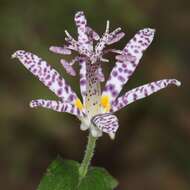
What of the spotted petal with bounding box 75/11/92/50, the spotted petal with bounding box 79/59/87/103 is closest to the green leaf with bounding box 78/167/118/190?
the spotted petal with bounding box 79/59/87/103

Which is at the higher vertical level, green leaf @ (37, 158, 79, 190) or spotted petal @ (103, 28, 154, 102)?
spotted petal @ (103, 28, 154, 102)

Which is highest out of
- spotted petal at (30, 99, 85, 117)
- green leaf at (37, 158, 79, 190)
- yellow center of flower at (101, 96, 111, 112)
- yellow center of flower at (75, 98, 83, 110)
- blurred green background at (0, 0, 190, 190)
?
spotted petal at (30, 99, 85, 117)

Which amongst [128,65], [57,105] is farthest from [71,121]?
[57,105]

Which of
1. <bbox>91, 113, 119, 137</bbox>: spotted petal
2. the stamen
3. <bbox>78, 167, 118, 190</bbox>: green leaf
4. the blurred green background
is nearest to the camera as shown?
<bbox>91, 113, 119, 137</bbox>: spotted petal

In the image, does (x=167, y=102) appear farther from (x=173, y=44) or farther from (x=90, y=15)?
(x=90, y=15)

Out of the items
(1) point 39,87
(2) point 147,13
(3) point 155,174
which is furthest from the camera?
(2) point 147,13

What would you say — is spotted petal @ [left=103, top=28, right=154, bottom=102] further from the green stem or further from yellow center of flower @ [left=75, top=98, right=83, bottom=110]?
the green stem

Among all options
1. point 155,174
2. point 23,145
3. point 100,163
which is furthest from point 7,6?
point 155,174
